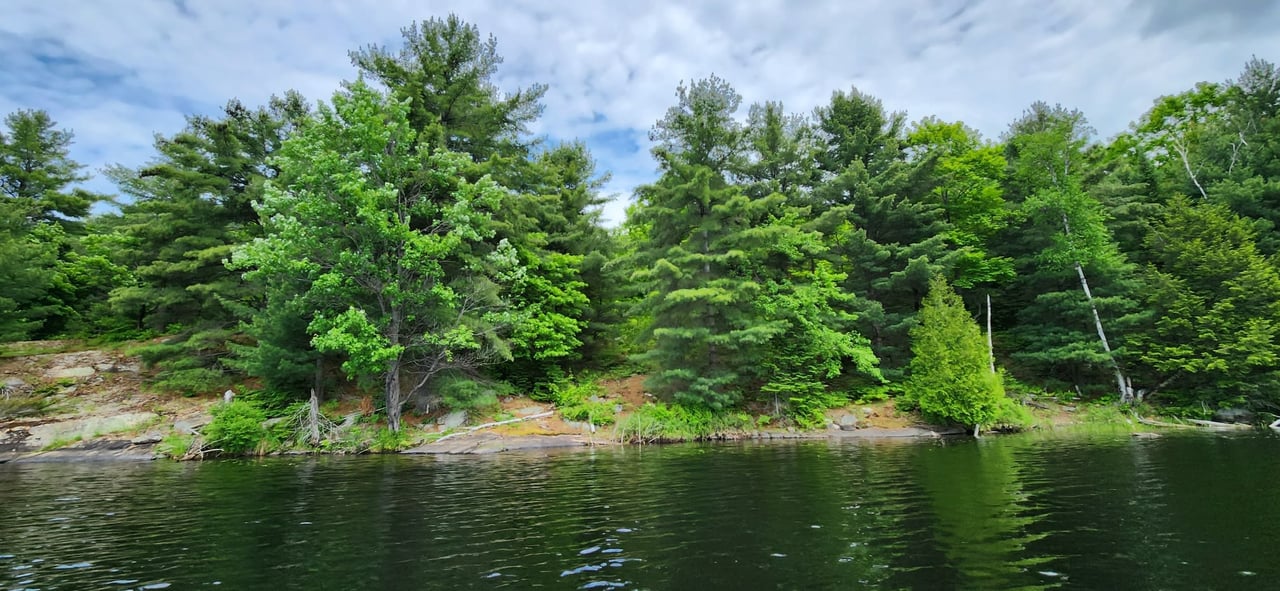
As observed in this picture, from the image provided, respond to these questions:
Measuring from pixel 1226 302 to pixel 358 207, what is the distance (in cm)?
3256

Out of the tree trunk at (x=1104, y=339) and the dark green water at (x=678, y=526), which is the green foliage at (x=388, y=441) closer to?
the dark green water at (x=678, y=526)

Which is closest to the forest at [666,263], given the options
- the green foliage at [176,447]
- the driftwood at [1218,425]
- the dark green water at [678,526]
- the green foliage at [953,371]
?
the green foliage at [953,371]

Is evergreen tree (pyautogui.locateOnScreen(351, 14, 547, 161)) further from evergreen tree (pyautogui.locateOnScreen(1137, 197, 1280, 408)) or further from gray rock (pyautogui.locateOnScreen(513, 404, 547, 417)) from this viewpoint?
evergreen tree (pyautogui.locateOnScreen(1137, 197, 1280, 408))

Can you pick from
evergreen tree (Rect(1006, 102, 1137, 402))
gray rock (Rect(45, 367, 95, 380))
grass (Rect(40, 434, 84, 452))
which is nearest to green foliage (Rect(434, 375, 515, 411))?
grass (Rect(40, 434, 84, 452))

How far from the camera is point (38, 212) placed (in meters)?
30.5

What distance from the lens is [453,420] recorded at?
20.6 meters

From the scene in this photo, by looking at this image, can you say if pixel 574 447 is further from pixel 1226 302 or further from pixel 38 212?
pixel 38 212

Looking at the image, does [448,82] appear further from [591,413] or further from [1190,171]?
[1190,171]

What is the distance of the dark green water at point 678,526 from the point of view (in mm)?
5148

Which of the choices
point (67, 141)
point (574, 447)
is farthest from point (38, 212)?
point (574, 447)

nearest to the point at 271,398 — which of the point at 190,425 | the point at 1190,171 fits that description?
the point at 190,425

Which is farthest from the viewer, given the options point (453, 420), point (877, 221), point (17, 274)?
point (877, 221)

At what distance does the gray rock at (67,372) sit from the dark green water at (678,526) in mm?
11385

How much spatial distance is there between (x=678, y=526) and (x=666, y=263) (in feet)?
45.9
